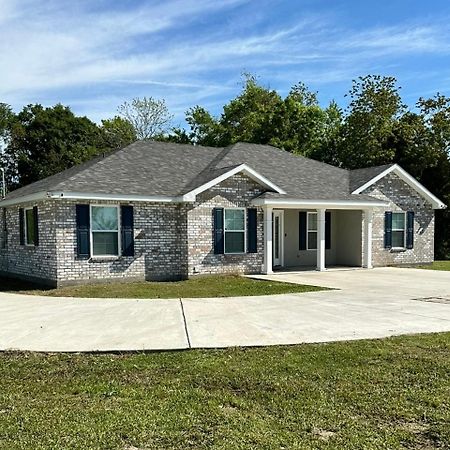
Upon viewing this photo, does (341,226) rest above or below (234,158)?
below

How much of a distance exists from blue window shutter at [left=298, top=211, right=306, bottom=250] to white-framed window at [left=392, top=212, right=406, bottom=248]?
13.0 ft

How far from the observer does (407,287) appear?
1330cm

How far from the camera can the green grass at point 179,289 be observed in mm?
12234

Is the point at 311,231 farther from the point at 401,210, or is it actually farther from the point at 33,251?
the point at 33,251

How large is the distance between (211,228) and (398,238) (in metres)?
9.03

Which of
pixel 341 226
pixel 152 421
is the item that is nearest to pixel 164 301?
pixel 152 421

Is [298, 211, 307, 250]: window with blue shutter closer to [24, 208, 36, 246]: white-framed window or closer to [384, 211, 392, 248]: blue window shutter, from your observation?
[384, 211, 392, 248]: blue window shutter

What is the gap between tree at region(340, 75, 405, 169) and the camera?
3041 centimetres

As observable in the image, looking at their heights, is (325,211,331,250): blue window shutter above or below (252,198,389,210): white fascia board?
below

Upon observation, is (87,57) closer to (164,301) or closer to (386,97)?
(164,301)

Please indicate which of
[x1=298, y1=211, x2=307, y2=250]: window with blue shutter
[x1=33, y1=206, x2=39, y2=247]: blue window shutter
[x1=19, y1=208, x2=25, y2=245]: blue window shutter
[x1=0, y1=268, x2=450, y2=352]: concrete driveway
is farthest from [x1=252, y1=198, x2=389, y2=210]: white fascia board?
[x1=19, y1=208, x2=25, y2=245]: blue window shutter

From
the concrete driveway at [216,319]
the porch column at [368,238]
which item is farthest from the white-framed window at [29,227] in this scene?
the porch column at [368,238]

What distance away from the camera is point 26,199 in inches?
595

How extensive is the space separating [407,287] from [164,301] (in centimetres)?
695
